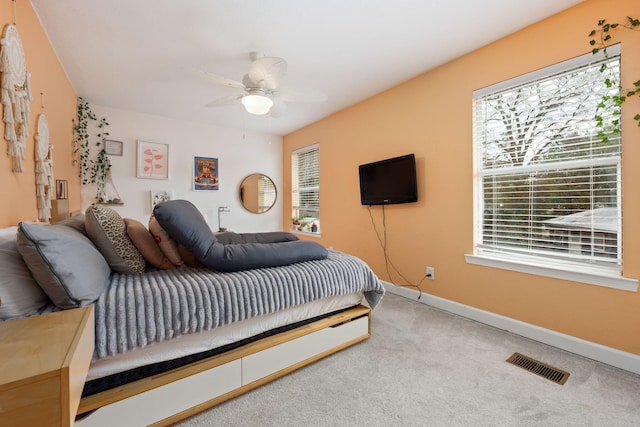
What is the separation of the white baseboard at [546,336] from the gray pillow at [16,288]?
2.90m

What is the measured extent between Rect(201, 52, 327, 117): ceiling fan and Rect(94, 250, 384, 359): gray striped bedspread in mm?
1501

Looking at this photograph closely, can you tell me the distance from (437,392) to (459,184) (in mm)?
1793

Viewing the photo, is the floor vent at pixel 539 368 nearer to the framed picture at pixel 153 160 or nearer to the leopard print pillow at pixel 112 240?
the leopard print pillow at pixel 112 240

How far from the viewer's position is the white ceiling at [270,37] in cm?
192

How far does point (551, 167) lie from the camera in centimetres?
208

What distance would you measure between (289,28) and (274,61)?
38cm

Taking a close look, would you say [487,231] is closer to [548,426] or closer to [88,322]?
[548,426]

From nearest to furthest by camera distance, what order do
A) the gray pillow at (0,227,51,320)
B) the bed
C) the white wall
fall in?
the gray pillow at (0,227,51,320)
the bed
the white wall

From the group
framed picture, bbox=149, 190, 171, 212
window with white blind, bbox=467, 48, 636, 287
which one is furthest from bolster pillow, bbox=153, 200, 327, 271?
framed picture, bbox=149, 190, 171, 212

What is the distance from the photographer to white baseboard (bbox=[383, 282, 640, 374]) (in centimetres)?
174

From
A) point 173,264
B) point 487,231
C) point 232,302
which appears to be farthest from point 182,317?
point 487,231

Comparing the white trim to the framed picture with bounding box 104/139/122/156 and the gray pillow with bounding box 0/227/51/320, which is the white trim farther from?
the framed picture with bounding box 104/139/122/156

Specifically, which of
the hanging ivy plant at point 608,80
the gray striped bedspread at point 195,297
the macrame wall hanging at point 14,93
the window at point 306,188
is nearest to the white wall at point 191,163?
the window at point 306,188

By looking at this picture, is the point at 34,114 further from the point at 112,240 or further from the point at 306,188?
the point at 306,188
